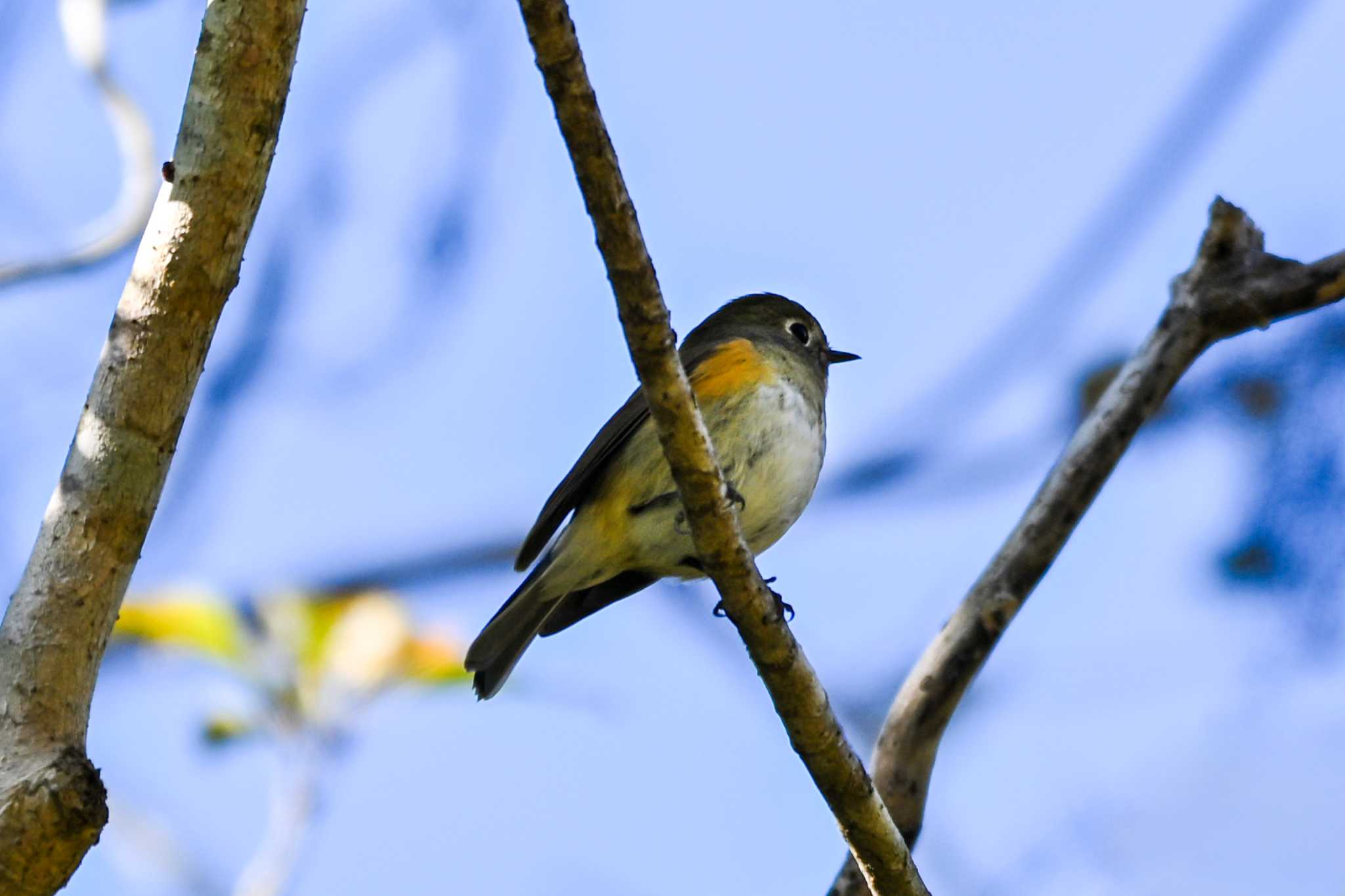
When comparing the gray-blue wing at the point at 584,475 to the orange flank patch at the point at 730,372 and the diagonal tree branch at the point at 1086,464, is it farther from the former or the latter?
the diagonal tree branch at the point at 1086,464

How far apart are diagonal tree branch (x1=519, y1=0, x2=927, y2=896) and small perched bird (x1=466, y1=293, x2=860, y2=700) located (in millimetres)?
1377

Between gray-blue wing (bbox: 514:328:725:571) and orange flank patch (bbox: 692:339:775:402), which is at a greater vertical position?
orange flank patch (bbox: 692:339:775:402)

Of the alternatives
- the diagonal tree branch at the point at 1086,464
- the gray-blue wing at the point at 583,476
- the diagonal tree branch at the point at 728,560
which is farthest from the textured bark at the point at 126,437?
the diagonal tree branch at the point at 1086,464

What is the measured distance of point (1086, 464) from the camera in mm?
4301

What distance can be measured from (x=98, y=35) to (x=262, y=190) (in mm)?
3121

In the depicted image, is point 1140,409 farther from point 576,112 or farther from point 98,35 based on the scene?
point 98,35

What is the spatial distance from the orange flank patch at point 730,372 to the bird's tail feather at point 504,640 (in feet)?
2.52

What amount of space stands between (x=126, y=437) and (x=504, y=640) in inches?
87.0

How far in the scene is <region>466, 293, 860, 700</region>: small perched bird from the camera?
4637mm

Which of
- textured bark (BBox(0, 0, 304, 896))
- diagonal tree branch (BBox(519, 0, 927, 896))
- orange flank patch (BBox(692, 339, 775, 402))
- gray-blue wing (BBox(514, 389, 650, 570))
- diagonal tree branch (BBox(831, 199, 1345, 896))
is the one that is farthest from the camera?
orange flank patch (BBox(692, 339, 775, 402))

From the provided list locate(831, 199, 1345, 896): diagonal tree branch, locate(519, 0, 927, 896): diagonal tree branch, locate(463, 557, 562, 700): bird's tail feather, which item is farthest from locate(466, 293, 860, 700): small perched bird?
locate(519, 0, 927, 896): diagonal tree branch

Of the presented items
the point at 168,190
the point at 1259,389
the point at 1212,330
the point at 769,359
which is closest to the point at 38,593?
the point at 168,190

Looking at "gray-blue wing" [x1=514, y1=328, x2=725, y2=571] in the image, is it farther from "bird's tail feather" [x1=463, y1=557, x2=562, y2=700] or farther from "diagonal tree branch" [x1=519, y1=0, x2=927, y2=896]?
"diagonal tree branch" [x1=519, y1=0, x2=927, y2=896]

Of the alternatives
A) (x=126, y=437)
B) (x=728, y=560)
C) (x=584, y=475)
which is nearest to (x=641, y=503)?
(x=584, y=475)
